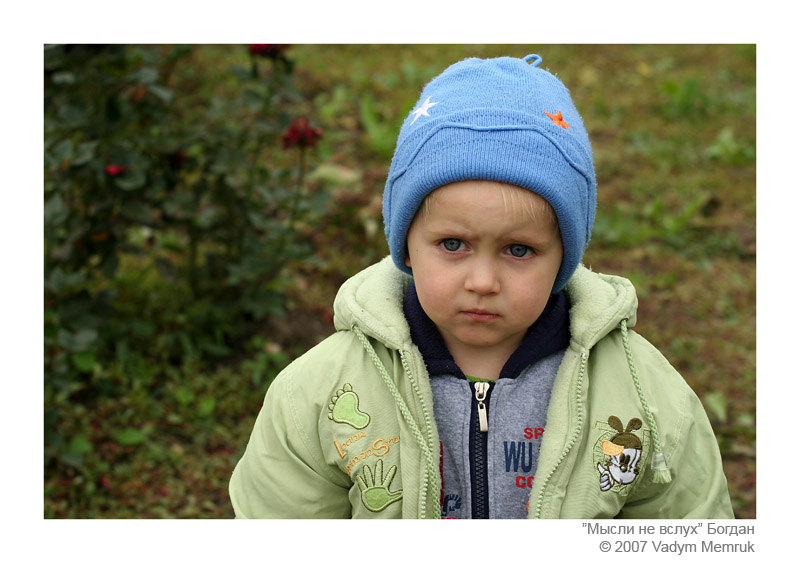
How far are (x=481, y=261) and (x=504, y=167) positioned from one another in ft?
0.69

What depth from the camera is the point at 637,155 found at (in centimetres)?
554

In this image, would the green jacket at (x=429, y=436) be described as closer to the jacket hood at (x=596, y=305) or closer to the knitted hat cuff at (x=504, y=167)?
the jacket hood at (x=596, y=305)

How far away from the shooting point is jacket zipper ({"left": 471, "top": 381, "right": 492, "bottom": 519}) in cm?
207

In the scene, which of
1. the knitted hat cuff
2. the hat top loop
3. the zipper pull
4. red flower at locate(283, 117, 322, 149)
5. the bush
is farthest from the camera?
red flower at locate(283, 117, 322, 149)

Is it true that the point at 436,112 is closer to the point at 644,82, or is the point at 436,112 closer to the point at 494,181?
the point at 494,181

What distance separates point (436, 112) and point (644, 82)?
4826 millimetres

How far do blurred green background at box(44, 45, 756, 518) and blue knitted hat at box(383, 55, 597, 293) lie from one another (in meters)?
1.45

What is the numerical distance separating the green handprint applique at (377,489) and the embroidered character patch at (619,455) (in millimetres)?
487

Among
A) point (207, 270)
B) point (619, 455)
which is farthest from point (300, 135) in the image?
point (619, 455)

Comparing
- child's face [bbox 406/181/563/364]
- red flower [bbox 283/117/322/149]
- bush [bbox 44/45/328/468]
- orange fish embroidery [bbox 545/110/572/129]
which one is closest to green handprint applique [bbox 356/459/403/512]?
child's face [bbox 406/181/563/364]

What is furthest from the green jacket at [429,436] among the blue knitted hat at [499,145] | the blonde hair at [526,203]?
the blonde hair at [526,203]

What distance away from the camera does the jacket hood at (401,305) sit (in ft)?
6.79

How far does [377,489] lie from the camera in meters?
2.04

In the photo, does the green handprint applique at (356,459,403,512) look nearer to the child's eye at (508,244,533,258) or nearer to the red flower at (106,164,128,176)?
the child's eye at (508,244,533,258)
